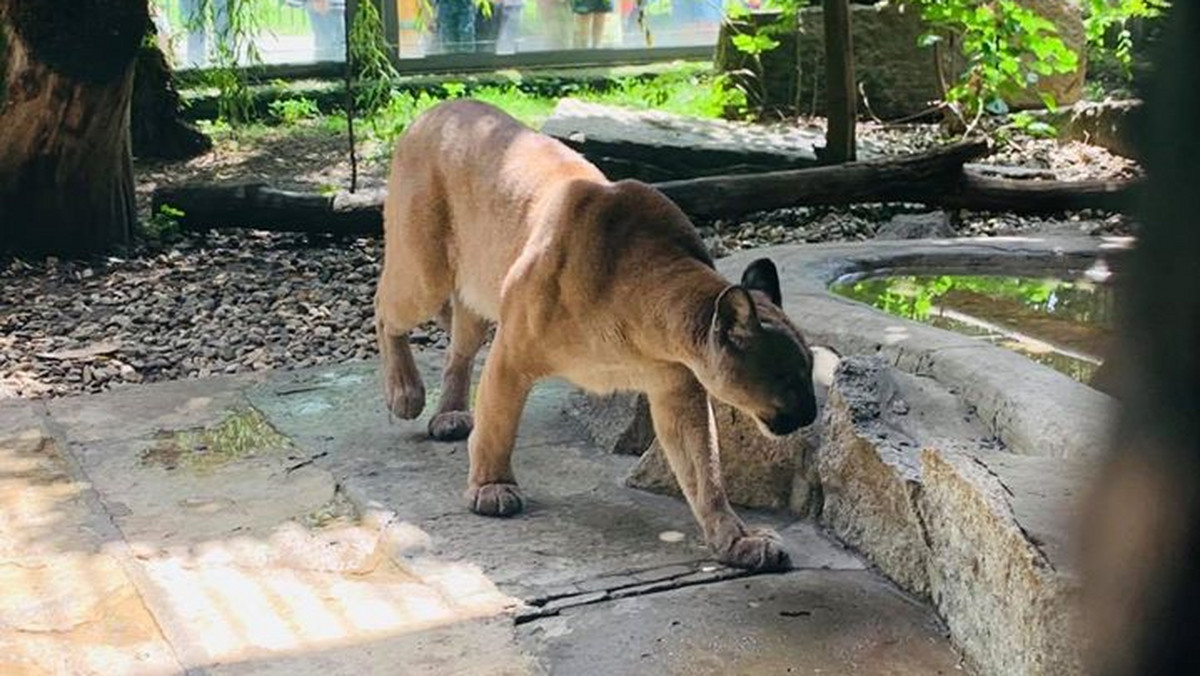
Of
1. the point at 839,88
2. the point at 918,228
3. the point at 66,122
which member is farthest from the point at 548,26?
the point at 918,228

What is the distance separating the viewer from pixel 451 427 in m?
5.49

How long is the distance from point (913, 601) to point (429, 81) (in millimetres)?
10332

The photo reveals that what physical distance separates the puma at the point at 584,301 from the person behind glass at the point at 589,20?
9683mm

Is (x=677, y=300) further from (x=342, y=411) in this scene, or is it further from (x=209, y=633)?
(x=342, y=411)

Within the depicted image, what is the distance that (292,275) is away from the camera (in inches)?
312

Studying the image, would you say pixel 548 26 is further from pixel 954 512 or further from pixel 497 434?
pixel 954 512

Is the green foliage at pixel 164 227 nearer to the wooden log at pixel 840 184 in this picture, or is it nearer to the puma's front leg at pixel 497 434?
the wooden log at pixel 840 184

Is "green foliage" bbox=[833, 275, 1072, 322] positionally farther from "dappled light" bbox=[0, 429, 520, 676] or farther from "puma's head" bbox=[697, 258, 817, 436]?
"dappled light" bbox=[0, 429, 520, 676]

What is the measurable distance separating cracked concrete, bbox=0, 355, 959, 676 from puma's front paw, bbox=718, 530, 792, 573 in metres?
0.05

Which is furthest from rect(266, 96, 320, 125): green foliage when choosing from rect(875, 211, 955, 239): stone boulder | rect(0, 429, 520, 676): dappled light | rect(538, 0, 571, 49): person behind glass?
rect(0, 429, 520, 676): dappled light

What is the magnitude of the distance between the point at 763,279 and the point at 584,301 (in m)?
0.51

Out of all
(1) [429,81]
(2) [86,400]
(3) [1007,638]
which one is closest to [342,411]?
(2) [86,400]

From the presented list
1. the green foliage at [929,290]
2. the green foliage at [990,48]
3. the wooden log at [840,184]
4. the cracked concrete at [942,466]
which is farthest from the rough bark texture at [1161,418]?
the green foliage at [990,48]

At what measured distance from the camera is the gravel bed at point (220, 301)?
6.54 metres
